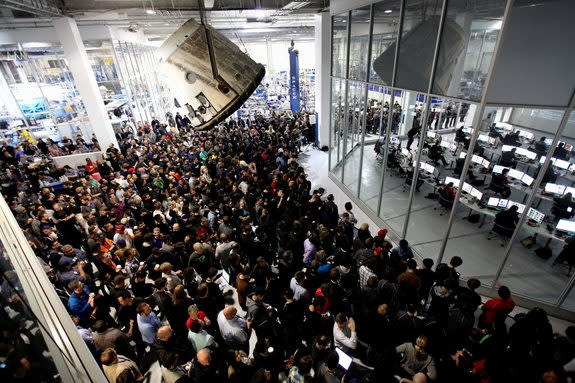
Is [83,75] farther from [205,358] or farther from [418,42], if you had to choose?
[205,358]

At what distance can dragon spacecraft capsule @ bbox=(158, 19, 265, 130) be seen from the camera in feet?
12.3

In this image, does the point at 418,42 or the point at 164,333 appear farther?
the point at 418,42

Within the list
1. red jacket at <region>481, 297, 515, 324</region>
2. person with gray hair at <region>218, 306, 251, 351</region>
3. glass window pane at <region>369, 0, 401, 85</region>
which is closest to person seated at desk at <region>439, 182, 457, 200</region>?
glass window pane at <region>369, 0, 401, 85</region>

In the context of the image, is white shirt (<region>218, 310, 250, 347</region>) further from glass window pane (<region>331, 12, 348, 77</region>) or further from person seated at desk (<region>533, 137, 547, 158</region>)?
person seated at desk (<region>533, 137, 547, 158</region>)

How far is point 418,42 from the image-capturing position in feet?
18.6

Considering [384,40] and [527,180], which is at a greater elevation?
[384,40]

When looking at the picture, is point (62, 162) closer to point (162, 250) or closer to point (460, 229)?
point (162, 250)

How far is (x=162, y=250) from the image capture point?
5.00m

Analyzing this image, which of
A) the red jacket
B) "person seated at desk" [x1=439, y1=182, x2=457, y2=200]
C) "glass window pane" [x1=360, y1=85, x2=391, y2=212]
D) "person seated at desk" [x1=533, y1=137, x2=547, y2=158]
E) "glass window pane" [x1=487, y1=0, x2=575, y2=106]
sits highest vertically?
"glass window pane" [x1=487, y1=0, x2=575, y2=106]

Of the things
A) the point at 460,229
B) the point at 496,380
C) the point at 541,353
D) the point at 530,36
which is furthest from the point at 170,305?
the point at 460,229

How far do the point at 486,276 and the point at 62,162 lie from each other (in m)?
15.4

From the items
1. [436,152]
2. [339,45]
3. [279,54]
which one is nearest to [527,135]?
[436,152]

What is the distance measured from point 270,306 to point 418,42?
566 centimetres

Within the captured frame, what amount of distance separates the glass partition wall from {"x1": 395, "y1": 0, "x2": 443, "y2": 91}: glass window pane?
0.07ft
